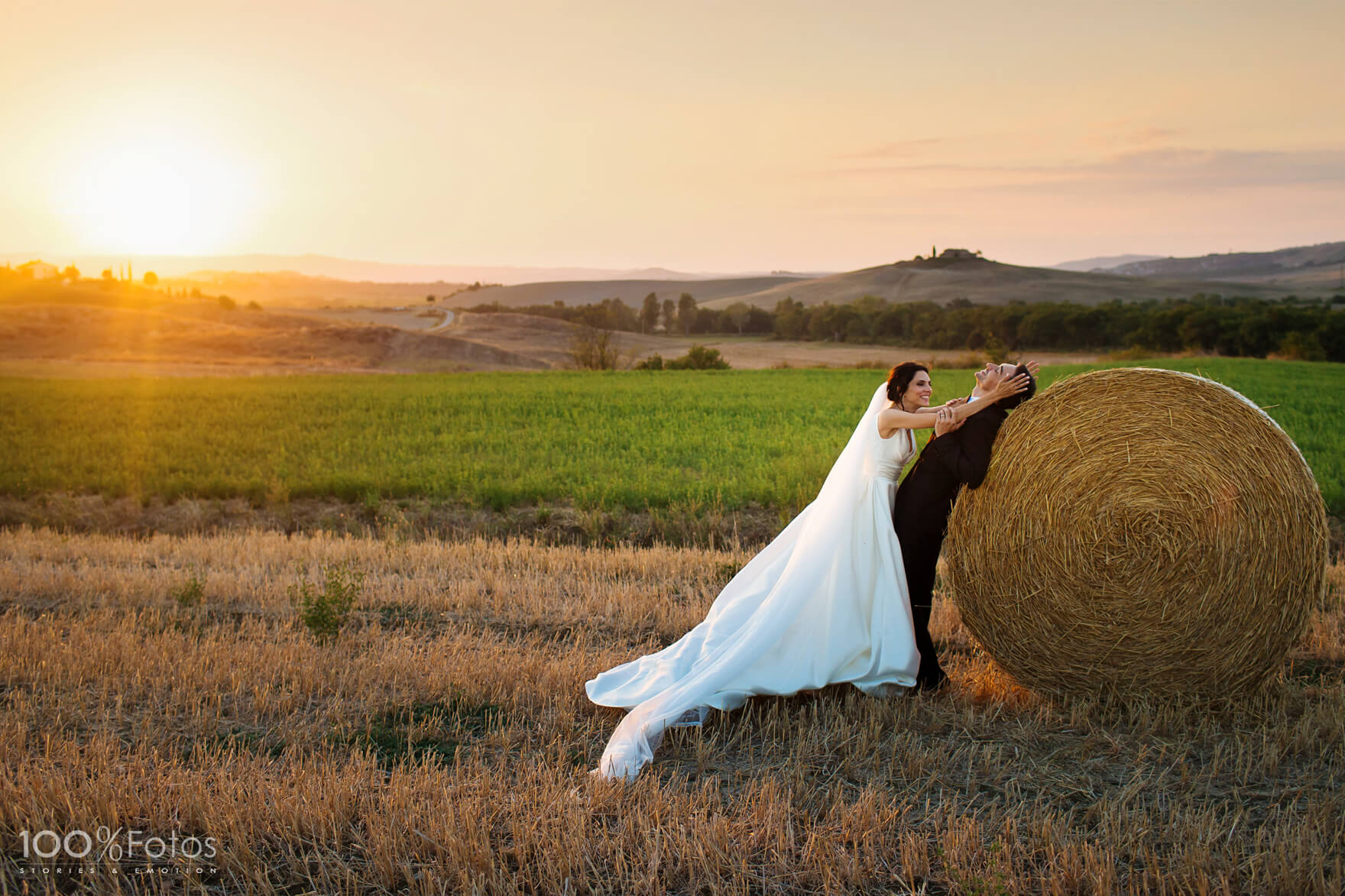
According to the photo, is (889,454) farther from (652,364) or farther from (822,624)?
(652,364)

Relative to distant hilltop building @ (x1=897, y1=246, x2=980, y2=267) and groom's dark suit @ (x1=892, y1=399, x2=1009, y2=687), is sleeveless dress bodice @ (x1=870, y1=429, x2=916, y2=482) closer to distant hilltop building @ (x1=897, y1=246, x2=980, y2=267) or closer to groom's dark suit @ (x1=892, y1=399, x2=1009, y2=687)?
groom's dark suit @ (x1=892, y1=399, x2=1009, y2=687)

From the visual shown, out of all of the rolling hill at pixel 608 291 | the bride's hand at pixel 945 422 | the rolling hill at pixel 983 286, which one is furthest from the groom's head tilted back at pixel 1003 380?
the rolling hill at pixel 608 291

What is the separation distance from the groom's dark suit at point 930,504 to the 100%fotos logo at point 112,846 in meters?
4.02

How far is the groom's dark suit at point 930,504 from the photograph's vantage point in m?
5.61

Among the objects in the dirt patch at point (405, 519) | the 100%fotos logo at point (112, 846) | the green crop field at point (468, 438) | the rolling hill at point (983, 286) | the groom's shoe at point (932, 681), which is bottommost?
the dirt patch at point (405, 519)

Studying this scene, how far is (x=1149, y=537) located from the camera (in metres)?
5.03

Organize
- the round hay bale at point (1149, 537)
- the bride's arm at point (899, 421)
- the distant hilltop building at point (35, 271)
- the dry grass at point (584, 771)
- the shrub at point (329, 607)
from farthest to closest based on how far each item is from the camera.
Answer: the distant hilltop building at point (35, 271), the shrub at point (329, 607), the bride's arm at point (899, 421), the round hay bale at point (1149, 537), the dry grass at point (584, 771)

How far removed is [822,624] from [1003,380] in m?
1.87

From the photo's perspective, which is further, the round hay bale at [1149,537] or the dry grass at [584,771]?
the round hay bale at [1149,537]

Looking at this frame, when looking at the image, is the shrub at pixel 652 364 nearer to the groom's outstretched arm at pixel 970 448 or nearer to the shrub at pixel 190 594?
the shrub at pixel 190 594

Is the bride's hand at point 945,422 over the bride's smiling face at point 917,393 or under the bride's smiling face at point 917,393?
under

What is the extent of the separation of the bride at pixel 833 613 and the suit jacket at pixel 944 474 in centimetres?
10

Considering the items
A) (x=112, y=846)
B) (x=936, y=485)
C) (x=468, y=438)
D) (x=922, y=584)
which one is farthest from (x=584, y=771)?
(x=468, y=438)

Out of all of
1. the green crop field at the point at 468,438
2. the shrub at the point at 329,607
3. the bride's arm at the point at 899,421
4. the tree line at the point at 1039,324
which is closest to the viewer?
the bride's arm at the point at 899,421
